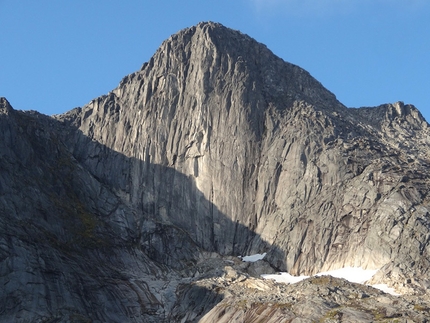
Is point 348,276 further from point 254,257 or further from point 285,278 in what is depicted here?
point 254,257

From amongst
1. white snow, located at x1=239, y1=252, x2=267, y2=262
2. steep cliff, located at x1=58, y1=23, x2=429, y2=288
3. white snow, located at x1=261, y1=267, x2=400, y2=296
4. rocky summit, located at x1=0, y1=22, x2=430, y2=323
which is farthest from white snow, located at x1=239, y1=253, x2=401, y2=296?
white snow, located at x1=239, y1=252, x2=267, y2=262

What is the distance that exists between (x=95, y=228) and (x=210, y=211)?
80.9 feet

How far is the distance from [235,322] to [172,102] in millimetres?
66167

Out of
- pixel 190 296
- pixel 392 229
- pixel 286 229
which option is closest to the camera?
pixel 190 296

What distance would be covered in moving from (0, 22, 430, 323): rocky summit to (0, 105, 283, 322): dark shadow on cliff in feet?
0.94

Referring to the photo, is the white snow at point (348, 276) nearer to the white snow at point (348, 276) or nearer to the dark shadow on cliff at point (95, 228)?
the white snow at point (348, 276)

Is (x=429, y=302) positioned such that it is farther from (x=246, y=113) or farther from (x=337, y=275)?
(x=246, y=113)

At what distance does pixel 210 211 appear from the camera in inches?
7367

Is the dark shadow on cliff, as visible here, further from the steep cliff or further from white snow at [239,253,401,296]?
white snow at [239,253,401,296]

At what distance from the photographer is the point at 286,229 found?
176875mm

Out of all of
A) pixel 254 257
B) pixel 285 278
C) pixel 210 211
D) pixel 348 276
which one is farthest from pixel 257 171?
pixel 348 276

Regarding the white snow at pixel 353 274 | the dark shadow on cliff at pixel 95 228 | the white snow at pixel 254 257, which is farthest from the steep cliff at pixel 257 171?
the white snow at pixel 254 257

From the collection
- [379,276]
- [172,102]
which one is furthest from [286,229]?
[172,102]

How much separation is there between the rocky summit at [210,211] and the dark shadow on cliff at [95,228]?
285mm
